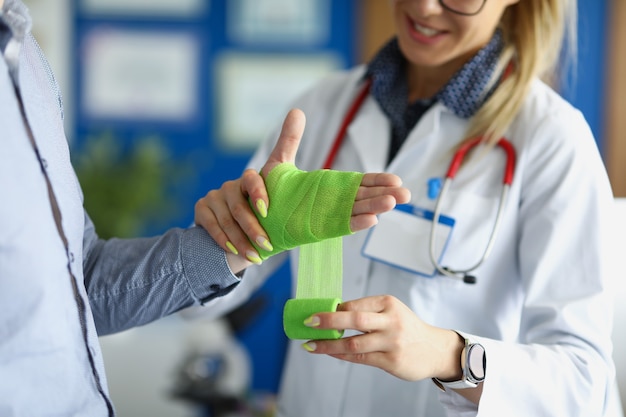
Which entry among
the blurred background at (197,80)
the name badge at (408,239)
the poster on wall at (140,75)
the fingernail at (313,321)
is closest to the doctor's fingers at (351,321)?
the fingernail at (313,321)

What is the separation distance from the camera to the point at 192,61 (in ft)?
12.4

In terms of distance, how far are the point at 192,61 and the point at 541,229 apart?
2.80m

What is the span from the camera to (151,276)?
3.83 feet

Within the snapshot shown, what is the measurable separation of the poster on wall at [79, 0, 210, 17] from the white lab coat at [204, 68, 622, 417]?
2415mm

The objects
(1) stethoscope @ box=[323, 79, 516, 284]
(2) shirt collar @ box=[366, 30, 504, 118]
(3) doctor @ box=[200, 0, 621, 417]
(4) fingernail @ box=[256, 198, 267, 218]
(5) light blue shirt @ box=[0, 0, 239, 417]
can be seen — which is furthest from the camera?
(2) shirt collar @ box=[366, 30, 504, 118]

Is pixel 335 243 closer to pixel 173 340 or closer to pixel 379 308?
pixel 379 308

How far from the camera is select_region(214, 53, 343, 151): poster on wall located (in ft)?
12.4

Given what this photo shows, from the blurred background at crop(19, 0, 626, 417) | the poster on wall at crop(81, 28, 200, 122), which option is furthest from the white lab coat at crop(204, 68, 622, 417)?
the poster on wall at crop(81, 28, 200, 122)

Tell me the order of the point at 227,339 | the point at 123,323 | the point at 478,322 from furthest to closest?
the point at 227,339 → the point at 478,322 → the point at 123,323

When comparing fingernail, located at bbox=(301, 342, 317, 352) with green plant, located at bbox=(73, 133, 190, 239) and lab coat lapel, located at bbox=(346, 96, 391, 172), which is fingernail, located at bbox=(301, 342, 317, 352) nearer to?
lab coat lapel, located at bbox=(346, 96, 391, 172)

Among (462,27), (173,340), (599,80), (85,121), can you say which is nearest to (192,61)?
(85,121)

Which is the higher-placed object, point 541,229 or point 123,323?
point 541,229

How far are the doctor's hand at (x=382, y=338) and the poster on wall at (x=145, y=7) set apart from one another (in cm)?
300

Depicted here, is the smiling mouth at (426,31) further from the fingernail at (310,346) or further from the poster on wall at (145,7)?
the poster on wall at (145,7)
